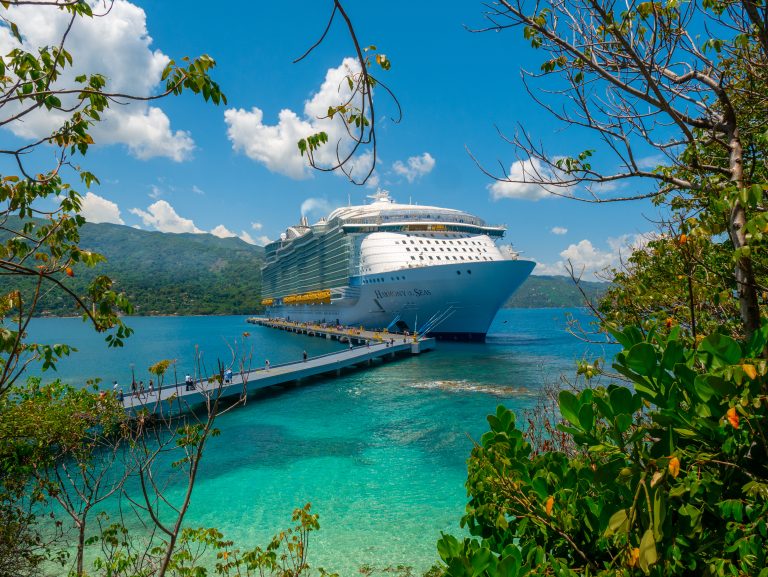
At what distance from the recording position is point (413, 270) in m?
37.8

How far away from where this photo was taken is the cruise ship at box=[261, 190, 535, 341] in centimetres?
3738

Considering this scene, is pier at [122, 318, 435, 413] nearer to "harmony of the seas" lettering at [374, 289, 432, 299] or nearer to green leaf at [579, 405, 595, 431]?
"harmony of the seas" lettering at [374, 289, 432, 299]

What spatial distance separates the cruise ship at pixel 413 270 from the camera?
37.4 metres

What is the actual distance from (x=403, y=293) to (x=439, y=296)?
11.1ft

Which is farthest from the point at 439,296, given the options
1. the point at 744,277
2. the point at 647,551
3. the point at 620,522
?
the point at 647,551

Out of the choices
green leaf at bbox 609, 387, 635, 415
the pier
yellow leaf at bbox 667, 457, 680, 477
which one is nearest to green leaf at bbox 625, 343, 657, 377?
green leaf at bbox 609, 387, 635, 415

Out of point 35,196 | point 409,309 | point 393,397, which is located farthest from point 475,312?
point 35,196

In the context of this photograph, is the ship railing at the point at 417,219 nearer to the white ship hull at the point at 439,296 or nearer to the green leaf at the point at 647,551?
the white ship hull at the point at 439,296

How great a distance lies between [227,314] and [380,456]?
142 metres

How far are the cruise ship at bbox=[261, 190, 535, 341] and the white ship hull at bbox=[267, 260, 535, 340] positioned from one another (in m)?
0.09

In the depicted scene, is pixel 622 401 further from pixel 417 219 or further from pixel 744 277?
pixel 417 219

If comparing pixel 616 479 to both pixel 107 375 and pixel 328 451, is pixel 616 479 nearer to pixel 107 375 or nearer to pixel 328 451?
pixel 328 451

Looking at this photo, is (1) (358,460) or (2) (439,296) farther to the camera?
(2) (439,296)

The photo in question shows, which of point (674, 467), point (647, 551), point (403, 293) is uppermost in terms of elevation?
point (403, 293)
